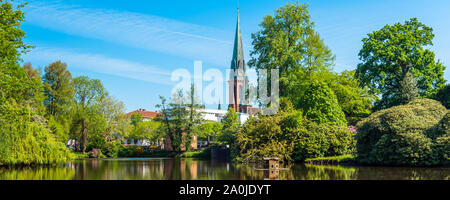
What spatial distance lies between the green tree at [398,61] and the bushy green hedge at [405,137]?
42.9 feet

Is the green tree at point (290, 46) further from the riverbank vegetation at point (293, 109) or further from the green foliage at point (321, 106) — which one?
the green foliage at point (321, 106)

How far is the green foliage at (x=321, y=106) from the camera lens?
25.6m

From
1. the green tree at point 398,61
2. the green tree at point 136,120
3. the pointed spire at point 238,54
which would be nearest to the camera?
the green tree at point 398,61

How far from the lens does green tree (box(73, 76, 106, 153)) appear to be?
158 feet

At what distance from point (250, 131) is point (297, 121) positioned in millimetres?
3510

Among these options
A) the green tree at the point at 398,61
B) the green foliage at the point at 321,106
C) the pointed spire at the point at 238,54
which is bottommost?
the green foliage at the point at 321,106

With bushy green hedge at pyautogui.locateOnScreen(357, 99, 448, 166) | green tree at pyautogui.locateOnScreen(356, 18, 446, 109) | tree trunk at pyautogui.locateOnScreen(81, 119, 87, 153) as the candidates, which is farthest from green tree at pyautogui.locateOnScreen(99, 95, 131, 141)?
bushy green hedge at pyautogui.locateOnScreen(357, 99, 448, 166)

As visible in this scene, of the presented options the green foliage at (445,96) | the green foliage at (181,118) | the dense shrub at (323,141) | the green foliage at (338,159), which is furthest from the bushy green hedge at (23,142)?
the green foliage at (445,96)

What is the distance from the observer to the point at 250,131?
87.5 feet

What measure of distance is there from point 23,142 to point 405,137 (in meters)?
18.9

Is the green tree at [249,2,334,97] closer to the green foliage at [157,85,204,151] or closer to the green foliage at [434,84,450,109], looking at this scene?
the green foliage at [434,84,450,109]

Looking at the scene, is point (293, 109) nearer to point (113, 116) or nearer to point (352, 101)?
point (352, 101)

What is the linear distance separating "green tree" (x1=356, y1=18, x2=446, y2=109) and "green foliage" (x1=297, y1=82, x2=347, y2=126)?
917cm
